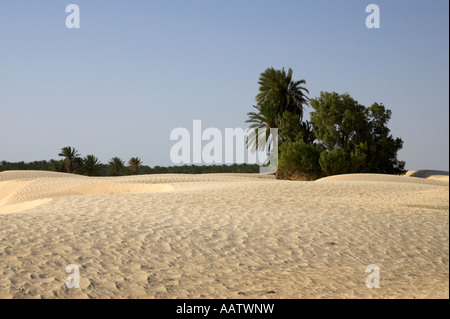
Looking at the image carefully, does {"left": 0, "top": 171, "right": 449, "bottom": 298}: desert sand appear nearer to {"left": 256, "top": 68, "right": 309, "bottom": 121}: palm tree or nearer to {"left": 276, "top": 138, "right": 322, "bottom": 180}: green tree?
{"left": 276, "top": 138, "right": 322, "bottom": 180}: green tree

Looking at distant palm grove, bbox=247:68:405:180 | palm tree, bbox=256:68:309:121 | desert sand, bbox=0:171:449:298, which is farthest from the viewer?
palm tree, bbox=256:68:309:121

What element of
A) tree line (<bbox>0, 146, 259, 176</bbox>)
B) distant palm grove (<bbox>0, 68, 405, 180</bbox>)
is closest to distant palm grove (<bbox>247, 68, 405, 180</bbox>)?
distant palm grove (<bbox>0, 68, 405, 180</bbox>)

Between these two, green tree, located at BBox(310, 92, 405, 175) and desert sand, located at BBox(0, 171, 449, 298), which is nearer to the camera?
desert sand, located at BBox(0, 171, 449, 298)

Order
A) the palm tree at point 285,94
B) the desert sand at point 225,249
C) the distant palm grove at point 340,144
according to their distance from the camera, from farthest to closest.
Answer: the palm tree at point 285,94, the distant palm grove at point 340,144, the desert sand at point 225,249

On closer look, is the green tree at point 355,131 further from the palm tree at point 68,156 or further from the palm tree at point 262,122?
the palm tree at point 68,156

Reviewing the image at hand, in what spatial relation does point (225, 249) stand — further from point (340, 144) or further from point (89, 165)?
point (89, 165)

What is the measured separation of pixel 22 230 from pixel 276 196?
7968 millimetres

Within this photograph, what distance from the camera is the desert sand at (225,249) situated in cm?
634

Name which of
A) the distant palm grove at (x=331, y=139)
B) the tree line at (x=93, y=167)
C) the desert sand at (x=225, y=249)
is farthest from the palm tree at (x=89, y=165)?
the desert sand at (x=225, y=249)

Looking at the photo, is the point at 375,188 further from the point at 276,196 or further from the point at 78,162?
the point at 78,162

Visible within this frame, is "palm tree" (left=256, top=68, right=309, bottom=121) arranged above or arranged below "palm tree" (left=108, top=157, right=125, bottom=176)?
above

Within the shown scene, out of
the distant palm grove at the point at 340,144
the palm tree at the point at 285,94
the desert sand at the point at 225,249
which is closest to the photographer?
the desert sand at the point at 225,249

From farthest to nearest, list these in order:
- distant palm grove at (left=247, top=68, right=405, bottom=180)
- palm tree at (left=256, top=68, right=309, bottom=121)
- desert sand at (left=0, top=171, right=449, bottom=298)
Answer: palm tree at (left=256, top=68, right=309, bottom=121)
distant palm grove at (left=247, top=68, right=405, bottom=180)
desert sand at (left=0, top=171, right=449, bottom=298)

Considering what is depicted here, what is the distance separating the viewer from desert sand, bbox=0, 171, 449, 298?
6340 mm
